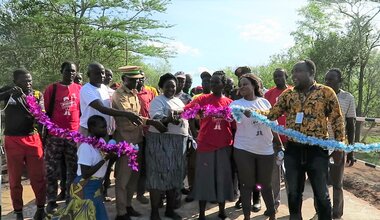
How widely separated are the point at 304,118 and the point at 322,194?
0.84 m

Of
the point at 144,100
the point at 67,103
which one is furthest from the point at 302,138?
the point at 67,103

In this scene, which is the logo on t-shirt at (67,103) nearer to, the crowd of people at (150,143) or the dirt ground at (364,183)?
the crowd of people at (150,143)

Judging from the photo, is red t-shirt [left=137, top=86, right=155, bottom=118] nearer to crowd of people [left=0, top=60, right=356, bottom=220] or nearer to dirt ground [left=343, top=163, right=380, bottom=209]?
crowd of people [left=0, top=60, right=356, bottom=220]

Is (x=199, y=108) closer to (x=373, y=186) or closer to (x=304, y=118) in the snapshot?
(x=304, y=118)

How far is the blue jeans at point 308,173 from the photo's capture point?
4.17 m

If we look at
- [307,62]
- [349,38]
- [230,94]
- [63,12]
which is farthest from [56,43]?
[307,62]

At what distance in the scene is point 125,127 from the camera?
496cm

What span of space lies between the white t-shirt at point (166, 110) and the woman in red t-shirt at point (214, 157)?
192 mm

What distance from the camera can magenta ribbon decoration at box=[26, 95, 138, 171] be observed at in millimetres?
4367

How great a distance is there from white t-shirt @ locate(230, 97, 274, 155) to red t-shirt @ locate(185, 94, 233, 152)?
8.1 inches

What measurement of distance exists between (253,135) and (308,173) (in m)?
0.88

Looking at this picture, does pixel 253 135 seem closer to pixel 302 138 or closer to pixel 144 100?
pixel 302 138

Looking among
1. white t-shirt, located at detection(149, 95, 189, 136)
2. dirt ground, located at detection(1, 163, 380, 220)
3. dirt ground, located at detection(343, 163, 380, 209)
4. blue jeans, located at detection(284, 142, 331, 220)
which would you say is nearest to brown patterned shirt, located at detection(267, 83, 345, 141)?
blue jeans, located at detection(284, 142, 331, 220)

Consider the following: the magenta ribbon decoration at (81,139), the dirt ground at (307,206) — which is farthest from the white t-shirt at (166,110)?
the dirt ground at (307,206)
